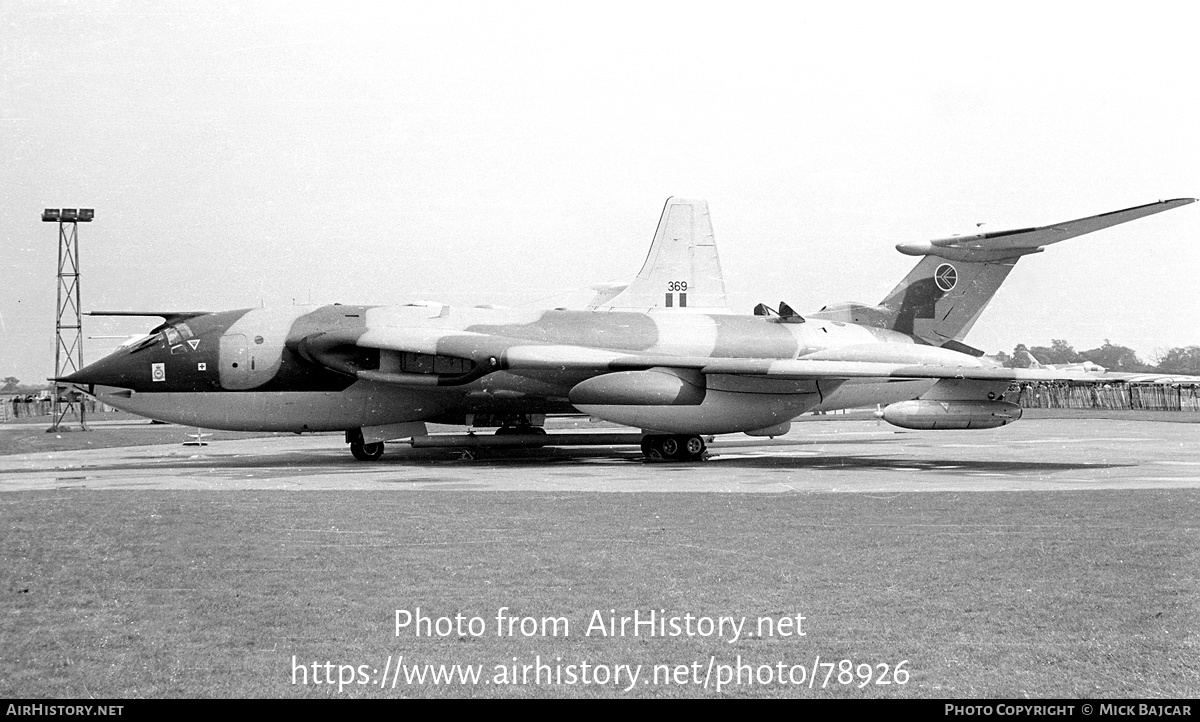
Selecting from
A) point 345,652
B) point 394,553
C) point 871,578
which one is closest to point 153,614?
point 345,652

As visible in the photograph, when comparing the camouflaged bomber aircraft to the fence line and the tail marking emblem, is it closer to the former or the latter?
the tail marking emblem

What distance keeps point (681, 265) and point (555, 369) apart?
10.0 m

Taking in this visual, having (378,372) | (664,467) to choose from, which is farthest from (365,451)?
(664,467)

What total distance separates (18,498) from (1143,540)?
483 inches

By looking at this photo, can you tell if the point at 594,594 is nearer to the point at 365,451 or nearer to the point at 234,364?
the point at 234,364

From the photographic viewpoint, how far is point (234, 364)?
21.2 metres

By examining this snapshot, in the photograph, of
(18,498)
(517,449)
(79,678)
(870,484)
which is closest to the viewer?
(79,678)

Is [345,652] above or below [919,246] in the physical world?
below

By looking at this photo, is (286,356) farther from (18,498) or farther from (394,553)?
(394,553)

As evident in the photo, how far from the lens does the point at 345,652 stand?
19.7 ft

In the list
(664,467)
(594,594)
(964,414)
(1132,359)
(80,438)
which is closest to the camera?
Result: (594,594)

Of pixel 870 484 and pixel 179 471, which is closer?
pixel 870 484

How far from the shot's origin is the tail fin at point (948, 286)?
2252cm

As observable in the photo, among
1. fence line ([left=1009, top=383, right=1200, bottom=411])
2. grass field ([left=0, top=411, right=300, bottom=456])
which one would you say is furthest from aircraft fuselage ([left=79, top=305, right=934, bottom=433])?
fence line ([left=1009, top=383, right=1200, bottom=411])
